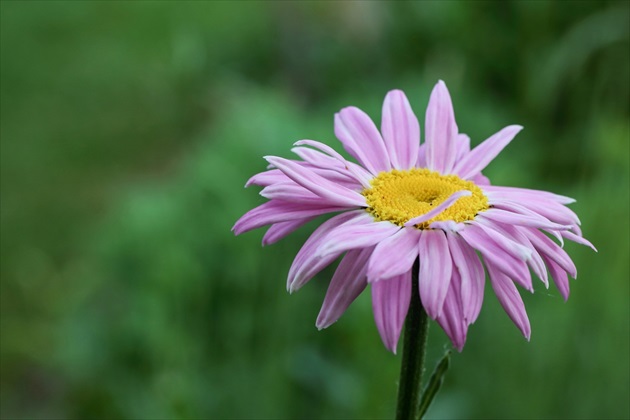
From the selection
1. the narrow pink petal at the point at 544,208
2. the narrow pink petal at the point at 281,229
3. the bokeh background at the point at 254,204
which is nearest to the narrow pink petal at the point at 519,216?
the narrow pink petal at the point at 544,208

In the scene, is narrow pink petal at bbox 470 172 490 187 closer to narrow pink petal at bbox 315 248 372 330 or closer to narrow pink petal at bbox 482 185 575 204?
narrow pink petal at bbox 482 185 575 204

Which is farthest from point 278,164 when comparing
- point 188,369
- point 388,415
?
point 188,369

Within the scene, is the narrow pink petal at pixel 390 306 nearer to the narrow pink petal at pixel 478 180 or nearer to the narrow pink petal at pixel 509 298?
the narrow pink petal at pixel 509 298

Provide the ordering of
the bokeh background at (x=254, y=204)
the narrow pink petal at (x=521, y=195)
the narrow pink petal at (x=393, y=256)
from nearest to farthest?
the narrow pink petal at (x=393, y=256), the narrow pink petal at (x=521, y=195), the bokeh background at (x=254, y=204)

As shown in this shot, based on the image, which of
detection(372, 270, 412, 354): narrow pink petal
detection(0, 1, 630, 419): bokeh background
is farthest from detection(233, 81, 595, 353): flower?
detection(0, 1, 630, 419): bokeh background

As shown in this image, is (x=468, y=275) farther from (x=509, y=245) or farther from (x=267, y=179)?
(x=267, y=179)

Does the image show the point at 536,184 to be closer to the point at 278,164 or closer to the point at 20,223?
the point at 278,164
